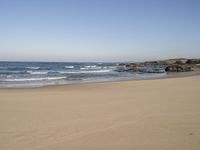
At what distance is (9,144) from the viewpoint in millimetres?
4172

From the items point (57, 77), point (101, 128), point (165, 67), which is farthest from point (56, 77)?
point (165, 67)

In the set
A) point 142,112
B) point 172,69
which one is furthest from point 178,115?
point 172,69

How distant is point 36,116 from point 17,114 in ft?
2.34

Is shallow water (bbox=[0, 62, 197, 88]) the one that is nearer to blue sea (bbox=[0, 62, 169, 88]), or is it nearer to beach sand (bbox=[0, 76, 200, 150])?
blue sea (bbox=[0, 62, 169, 88])

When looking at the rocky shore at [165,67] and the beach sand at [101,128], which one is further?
the rocky shore at [165,67]

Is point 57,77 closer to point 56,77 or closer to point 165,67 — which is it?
point 56,77

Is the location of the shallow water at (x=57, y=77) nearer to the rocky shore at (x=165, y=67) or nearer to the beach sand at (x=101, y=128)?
the rocky shore at (x=165, y=67)

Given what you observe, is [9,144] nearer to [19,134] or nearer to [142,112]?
[19,134]

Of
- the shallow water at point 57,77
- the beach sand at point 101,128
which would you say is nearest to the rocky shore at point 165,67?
the shallow water at point 57,77

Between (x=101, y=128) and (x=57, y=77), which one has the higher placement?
(x=101, y=128)

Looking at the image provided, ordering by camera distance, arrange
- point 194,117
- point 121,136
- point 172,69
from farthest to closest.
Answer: point 172,69 → point 194,117 → point 121,136

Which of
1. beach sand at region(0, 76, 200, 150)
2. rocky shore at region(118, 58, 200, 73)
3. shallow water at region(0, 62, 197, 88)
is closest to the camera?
beach sand at region(0, 76, 200, 150)

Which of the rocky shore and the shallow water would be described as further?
the rocky shore

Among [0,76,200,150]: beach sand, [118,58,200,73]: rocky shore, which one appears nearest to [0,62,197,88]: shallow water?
[118,58,200,73]: rocky shore
